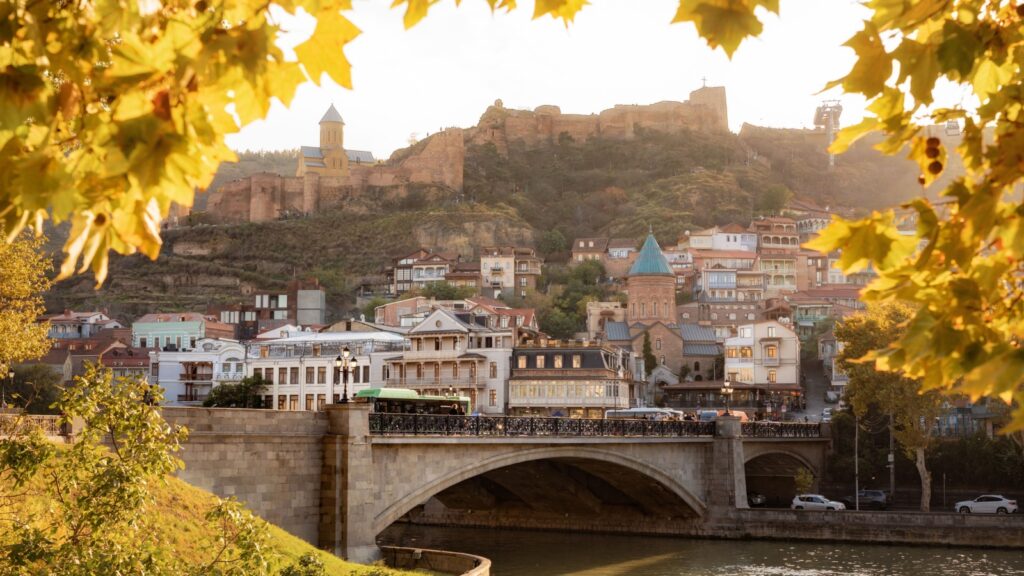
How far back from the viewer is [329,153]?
5330 inches

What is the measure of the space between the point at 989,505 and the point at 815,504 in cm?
623

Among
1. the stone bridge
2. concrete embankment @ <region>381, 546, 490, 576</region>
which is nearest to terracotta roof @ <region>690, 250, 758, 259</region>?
the stone bridge

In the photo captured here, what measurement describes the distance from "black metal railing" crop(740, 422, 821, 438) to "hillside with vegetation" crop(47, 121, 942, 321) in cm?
5341

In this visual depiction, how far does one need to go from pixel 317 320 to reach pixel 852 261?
94960 millimetres

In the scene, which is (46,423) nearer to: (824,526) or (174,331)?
(824,526)

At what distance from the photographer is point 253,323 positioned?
308 ft

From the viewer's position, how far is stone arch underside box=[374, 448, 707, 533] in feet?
124

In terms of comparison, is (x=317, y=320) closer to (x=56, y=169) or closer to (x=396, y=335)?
(x=396, y=335)

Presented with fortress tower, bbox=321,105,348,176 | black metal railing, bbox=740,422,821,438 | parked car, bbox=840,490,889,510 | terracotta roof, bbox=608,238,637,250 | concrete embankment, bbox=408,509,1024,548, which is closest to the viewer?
concrete embankment, bbox=408,509,1024,548

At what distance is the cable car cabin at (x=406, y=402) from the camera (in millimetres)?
33312

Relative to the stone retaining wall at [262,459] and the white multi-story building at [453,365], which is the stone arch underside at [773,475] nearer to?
the white multi-story building at [453,365]

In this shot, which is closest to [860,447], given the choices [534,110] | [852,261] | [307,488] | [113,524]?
Answer: [307,488]

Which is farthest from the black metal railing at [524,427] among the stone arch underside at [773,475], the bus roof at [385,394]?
the stone arch underside at [773,475]

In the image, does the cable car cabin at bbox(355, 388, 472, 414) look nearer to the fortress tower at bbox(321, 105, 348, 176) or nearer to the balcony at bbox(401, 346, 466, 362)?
the balcony at bbox(401, 346, 466, 362)
